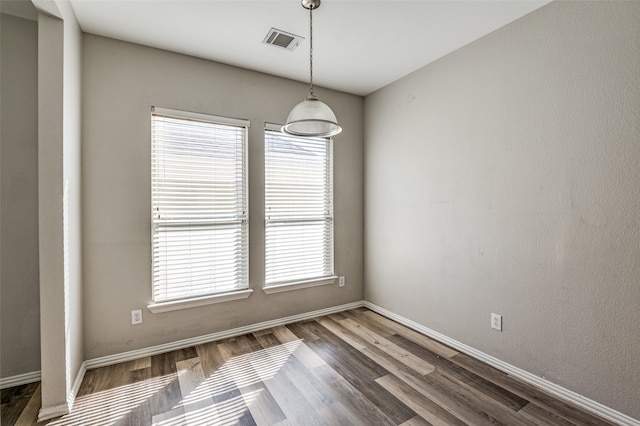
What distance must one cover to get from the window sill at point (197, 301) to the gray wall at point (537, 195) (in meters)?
1.81

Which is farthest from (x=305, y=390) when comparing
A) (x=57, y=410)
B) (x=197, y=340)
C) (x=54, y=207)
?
(x=54, y=207)

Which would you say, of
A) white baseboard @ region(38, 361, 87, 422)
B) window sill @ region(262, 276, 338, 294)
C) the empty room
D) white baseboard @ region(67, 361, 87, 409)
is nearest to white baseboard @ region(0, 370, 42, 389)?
the empty room

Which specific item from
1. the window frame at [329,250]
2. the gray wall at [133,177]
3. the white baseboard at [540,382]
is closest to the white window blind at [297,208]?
the window frame at [329,250]

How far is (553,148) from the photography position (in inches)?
86.1

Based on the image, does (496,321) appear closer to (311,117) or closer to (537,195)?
(537,195)

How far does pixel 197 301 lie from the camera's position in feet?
9.66

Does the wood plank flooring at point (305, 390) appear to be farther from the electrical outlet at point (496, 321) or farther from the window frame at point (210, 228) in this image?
the window frame at point (210, 228)

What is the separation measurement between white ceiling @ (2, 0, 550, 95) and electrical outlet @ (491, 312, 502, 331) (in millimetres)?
2345

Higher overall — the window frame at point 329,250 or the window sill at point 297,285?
the window frame at point 329,250

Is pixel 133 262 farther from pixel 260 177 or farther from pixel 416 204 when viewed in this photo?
pixel 416 204

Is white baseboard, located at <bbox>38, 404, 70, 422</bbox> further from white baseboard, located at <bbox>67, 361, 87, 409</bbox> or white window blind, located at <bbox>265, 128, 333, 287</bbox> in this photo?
white window blind, located at <bbox>265, 128, 333, 287</bbox>

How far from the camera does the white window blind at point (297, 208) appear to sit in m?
3.39

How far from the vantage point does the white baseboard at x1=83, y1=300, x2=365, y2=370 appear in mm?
2607

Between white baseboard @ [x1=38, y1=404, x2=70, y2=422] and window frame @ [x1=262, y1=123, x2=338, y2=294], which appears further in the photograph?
window frame @ [x1=262, y1=123, x2=338, y2=294]
